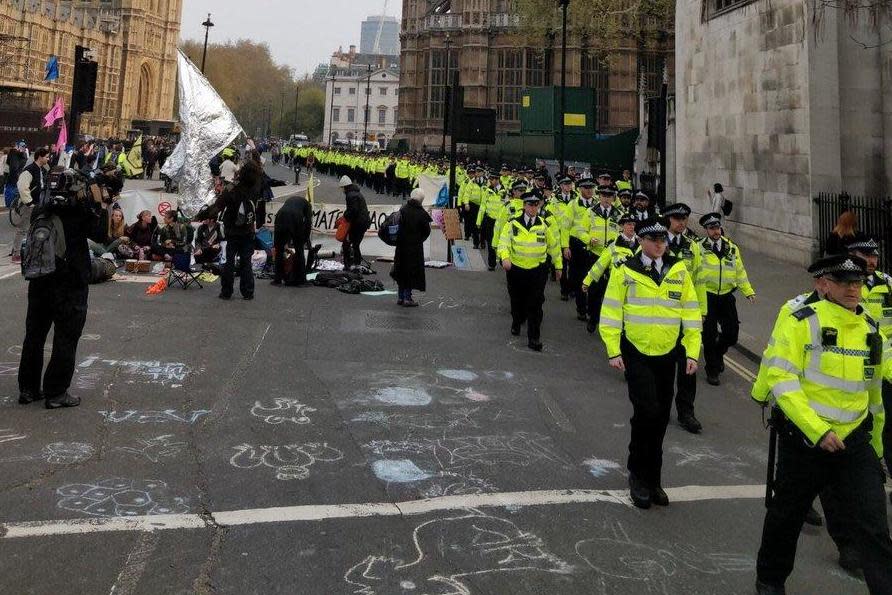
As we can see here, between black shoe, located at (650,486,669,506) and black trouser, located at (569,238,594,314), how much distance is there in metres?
6.80

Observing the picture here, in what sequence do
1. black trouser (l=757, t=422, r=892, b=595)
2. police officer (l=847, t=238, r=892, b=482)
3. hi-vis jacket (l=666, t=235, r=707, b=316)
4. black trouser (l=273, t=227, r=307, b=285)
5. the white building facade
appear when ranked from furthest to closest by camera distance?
the white building facade < black trouser (l=273, t=227, r=307, b=285) < hi-vis jacket (l=666, t=235, r=707, b=316) < police officer (l=847, t=238, r=892, b=482) < black trouser (l=757, t=422, r=892, b=595)

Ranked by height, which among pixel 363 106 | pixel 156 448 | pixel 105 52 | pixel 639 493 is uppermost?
pixel 363 106

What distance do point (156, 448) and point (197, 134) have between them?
1153 cm

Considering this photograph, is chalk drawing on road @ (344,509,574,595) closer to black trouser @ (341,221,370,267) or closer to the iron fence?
black trouser @ (341,221,370,267)

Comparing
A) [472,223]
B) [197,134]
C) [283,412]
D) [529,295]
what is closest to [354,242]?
[197,134]

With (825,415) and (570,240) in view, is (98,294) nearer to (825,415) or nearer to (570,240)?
(570,240)

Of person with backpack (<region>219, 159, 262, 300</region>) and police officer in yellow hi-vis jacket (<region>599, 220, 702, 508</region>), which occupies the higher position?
person with backpack (<region>219, 159, 262, 300</region>)

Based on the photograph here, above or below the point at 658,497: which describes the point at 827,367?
above

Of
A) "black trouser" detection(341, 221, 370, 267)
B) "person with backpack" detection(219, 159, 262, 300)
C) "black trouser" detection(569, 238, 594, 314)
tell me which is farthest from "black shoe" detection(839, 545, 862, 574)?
"black trouser" detection(341, 221, 370, 267)

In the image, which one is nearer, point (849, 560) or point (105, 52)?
point (849, 560)

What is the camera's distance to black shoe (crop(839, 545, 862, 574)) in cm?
415

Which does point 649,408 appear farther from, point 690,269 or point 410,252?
point 410,252

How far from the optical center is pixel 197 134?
15.6 m

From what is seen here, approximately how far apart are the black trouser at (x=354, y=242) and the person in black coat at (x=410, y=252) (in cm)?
249
